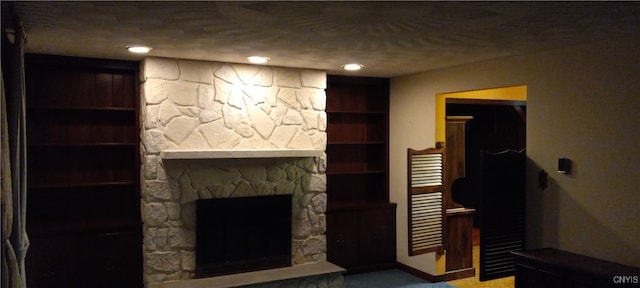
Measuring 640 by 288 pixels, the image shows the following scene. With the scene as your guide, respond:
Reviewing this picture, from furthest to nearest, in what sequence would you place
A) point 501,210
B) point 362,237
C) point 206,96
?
point 362,237, point 206,96, point 501,210

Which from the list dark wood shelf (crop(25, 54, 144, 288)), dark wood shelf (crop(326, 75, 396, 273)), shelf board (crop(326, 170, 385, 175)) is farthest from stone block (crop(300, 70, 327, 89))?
dark wood shelf (crop(25, 54, 144, 288))

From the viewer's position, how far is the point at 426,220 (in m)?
5.16

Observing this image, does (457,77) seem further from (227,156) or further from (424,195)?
(227,156)

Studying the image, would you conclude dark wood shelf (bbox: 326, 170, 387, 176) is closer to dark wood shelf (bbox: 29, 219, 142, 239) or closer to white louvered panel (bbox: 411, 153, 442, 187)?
white louvered panel (bbox: 411, 153, 442, 187)

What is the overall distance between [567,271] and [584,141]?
3.24 feet

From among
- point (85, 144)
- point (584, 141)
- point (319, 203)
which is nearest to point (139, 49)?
point (85, 144)

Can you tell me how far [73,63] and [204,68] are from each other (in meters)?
1.12

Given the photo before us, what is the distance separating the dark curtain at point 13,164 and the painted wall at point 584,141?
3.67m

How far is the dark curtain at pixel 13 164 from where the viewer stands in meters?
2.34

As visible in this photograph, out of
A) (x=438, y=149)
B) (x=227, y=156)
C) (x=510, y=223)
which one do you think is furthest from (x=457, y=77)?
(x=227, y=156)

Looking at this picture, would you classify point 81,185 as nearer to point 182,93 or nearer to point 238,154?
point 182,93

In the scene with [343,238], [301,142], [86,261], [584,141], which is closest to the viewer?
[584,141]

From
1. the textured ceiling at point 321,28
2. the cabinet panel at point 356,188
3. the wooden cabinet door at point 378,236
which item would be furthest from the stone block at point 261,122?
the wooden cabinet door at point 378,236

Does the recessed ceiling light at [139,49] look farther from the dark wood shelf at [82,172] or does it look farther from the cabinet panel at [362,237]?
the cabinet panel at [362,237]
